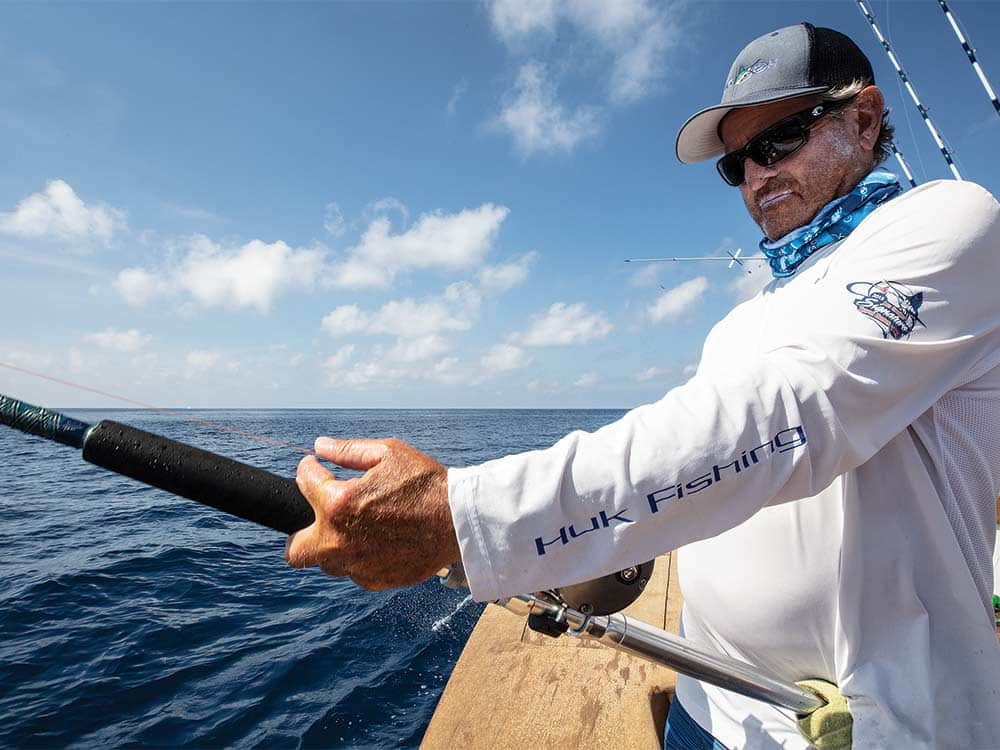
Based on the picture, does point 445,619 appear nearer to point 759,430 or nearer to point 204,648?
point 204,648

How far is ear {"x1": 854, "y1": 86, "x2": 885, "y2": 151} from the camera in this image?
5.73 feet

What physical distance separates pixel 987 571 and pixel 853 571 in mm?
356

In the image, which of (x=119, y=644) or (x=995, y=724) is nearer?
(x=995, y=724)

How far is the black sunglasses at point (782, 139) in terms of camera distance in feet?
5.80

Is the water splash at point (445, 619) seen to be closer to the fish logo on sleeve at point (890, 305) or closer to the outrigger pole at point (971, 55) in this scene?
the fish logo on sleeve at point (890, 305)

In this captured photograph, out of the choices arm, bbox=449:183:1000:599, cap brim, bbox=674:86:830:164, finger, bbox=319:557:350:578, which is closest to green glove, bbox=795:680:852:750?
arm, bbox=449:183:1000:599

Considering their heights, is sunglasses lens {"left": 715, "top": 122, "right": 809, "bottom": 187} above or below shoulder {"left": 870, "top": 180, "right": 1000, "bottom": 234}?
above

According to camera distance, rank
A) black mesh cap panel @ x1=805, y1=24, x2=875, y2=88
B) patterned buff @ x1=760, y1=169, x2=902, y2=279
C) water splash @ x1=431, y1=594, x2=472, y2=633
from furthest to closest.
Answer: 1. water splash @ x1=431, y1=594, x2=472, y2=633
2. black mesh cap panel @ x1=805, y1=24, x2=875, y2=88
3. patterned buff @ x1=760, y1=169, x2=902, y2=279

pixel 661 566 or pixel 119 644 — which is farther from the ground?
pixel 661 566

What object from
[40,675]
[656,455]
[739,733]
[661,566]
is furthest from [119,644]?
[656,455]

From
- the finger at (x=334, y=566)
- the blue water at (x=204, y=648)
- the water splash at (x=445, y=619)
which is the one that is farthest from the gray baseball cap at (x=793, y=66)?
the water splash at (x=445, y=619)

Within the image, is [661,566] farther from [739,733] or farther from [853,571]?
[853,571]

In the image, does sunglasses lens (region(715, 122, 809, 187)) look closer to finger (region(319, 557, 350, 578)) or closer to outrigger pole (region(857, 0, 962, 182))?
finger (region(319, 557, 350, 578))

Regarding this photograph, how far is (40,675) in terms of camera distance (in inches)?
202
